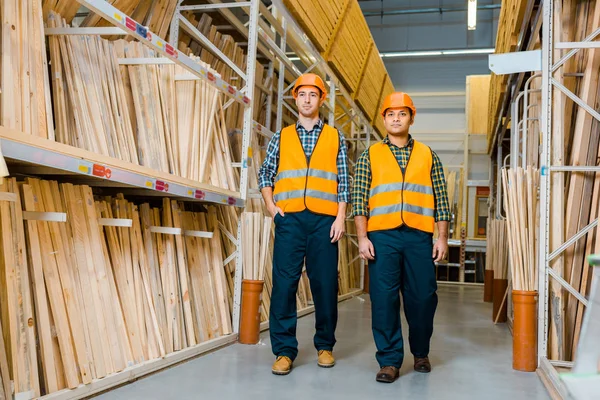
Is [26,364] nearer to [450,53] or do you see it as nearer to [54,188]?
[54,188]

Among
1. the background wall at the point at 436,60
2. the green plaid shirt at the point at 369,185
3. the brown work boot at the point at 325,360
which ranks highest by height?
the background wall at the point at 436,60

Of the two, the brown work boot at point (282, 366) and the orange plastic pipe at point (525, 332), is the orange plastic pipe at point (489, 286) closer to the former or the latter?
the orange plastic pipe at point (525, 332)

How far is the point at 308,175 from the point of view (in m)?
3.92

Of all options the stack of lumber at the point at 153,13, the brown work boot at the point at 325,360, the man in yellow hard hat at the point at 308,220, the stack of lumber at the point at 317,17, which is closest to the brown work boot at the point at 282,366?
the man in yellow hard hat at the point at 308,220

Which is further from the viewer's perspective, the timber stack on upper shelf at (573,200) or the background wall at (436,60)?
the background wall at (436,60)

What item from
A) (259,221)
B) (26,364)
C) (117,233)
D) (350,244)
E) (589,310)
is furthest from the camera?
(350,244)

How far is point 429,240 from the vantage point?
383 centimetres

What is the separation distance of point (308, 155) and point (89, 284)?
1.68 meters

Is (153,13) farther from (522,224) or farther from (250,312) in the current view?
(522,224)

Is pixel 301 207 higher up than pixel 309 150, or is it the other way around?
pixel 309 150

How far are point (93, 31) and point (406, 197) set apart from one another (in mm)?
2217

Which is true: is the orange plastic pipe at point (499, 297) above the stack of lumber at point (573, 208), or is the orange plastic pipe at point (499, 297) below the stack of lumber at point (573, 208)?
below

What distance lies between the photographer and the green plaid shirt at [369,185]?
3895 mm

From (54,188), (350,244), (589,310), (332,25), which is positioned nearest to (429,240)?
(54,188)
